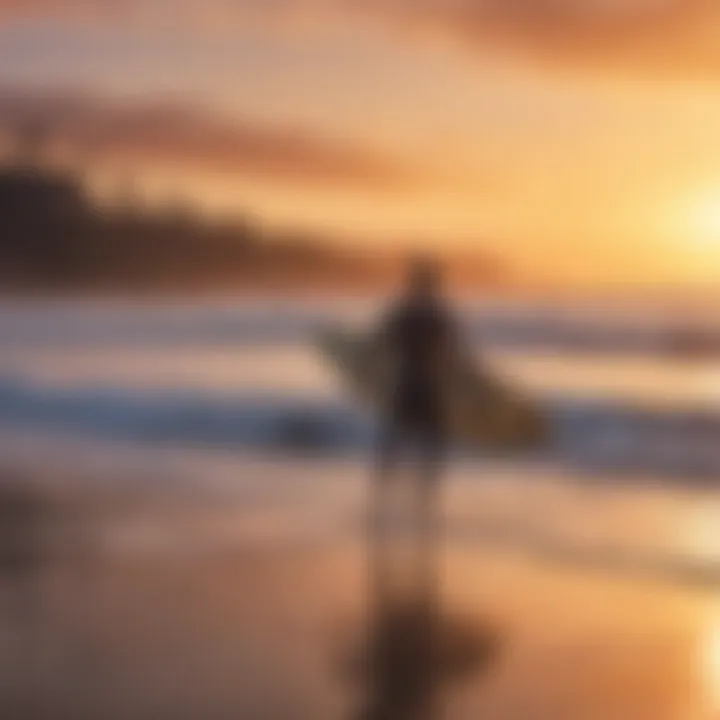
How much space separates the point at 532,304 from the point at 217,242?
0.66ft

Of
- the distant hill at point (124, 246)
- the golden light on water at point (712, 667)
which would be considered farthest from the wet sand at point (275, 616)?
the distant hill at point (124, 246)

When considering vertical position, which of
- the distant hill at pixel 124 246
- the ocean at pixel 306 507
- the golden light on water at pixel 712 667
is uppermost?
the distant hill at pixel 124 246

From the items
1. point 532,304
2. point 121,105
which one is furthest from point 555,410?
point 121,105

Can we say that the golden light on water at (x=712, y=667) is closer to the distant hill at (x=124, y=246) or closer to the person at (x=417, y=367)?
the person at (x=417, y=367)

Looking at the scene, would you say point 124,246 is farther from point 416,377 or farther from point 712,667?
point 712,667

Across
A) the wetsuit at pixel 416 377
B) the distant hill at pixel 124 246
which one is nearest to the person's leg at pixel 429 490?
the wetsuit at pixel 416 377

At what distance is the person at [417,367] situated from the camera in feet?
1.99

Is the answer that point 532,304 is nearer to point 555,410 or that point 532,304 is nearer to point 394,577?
point 555,410

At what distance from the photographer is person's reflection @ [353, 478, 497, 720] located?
62 centimetres

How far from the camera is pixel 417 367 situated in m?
0.61

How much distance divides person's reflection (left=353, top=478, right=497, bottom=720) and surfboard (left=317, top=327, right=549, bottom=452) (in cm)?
5

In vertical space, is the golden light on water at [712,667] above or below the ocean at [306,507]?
below

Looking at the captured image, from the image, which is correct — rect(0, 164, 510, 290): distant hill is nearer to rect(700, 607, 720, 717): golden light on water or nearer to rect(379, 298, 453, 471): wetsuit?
rect(379, 298, 453, 471): wetsuit

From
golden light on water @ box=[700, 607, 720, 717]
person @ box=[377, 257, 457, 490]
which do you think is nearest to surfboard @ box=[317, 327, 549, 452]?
person @ box=[377, 257, 457, 490]
